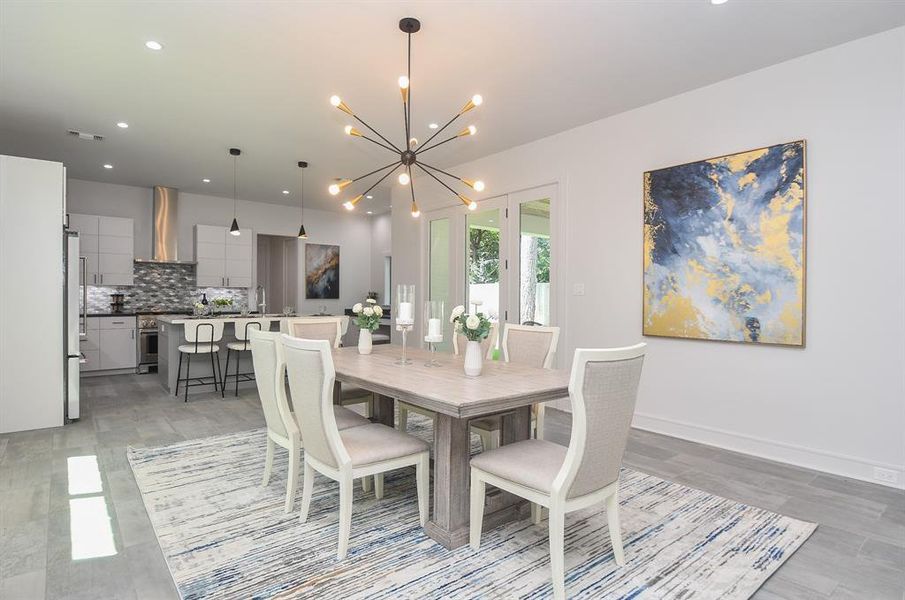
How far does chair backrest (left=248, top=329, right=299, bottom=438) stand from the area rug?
18.3 inches

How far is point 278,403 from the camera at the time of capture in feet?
8.66

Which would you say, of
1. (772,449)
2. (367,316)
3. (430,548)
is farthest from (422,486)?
(772,449)

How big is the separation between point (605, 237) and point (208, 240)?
21.6 ft

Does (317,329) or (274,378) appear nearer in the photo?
(274,378)

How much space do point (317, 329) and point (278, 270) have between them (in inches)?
256

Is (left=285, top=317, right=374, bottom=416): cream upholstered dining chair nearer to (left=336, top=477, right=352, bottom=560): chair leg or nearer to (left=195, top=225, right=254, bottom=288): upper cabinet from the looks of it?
(left=336, top=477, right=352, bottom=560): chair leg

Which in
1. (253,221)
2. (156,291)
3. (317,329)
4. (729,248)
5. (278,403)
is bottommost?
(278,403)

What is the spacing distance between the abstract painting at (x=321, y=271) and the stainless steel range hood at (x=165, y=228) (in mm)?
2295

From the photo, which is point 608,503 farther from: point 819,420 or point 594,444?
point 819,420

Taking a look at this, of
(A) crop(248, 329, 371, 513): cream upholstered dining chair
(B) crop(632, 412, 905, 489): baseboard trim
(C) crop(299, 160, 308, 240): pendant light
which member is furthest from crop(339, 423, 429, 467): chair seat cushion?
(C) crop(299, 160, 308, 240): pendant light

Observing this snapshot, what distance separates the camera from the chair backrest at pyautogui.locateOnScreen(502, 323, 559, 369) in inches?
125

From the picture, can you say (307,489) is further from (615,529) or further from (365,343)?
(615,529)

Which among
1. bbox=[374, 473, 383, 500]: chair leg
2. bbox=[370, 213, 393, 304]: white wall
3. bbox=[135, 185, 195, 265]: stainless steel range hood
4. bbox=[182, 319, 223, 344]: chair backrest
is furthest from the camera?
bbox=[370, 213, 393, 304]: white wall

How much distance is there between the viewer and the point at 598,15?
2.81m
